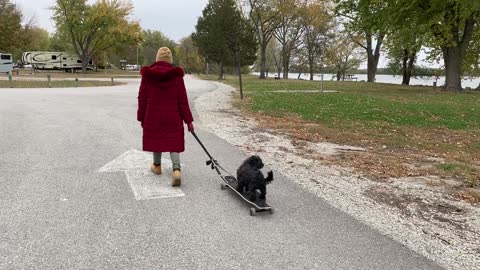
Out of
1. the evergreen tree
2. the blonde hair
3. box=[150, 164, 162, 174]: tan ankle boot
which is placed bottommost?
box=[150, 164, 162, 174]: tan ankle boot

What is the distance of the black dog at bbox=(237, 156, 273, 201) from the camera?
4.56 metres

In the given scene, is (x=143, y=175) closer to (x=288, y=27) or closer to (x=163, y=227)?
(x=163, y=227)

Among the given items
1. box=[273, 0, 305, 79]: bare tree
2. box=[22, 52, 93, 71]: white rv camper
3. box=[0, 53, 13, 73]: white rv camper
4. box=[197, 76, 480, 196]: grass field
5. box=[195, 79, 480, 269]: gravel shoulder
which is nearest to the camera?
box=[195, 79, 480, 269]: gravel shoulder

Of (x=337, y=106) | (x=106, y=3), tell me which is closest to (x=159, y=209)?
(x=337, y=106)

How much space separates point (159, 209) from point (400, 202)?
3044 millimetres

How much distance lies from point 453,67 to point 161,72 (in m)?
27.3

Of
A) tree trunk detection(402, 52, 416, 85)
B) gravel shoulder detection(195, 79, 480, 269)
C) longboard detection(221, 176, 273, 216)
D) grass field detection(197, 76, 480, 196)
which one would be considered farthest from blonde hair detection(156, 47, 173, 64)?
tree trunk detection(402, 52, 416, 85)

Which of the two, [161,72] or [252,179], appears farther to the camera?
Result: [161,72]

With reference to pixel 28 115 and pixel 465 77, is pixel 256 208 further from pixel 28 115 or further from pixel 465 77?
pixel 465 77

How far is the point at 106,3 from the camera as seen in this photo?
55938 mm

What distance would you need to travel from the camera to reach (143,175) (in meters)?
5.80

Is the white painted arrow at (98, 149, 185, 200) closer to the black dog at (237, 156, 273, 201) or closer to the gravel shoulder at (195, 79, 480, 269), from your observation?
the black dog at (237, 156, 273, 201)

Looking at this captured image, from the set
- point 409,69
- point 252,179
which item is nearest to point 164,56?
point 252,179

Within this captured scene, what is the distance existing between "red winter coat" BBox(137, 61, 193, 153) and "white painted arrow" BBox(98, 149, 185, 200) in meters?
0.48
